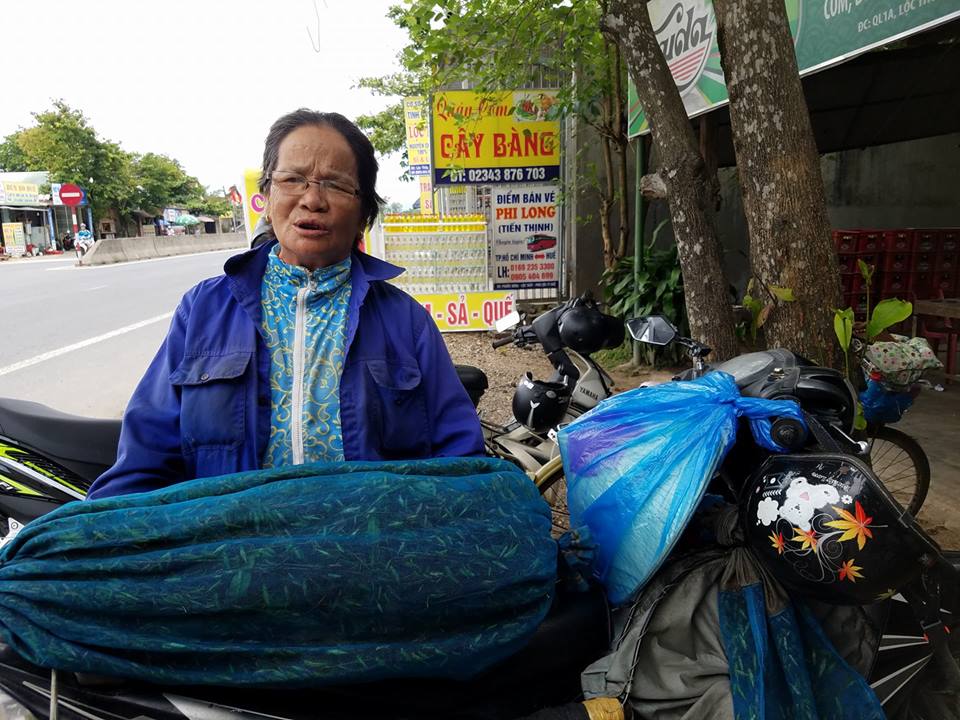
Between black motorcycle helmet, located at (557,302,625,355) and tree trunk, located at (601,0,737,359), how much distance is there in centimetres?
40

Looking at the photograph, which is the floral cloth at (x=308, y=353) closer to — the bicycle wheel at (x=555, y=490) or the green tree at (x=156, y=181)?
the bicycle wheel at (x=555, y=490)

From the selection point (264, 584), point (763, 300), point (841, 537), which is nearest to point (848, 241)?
point (763, 300)

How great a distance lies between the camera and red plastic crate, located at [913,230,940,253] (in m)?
6.34

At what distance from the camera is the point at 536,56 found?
5.32 m

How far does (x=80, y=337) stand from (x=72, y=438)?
22.0ft

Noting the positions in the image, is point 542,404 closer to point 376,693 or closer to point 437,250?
point 376,693

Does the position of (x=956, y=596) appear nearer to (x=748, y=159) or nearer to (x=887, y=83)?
(x=748, y=159)

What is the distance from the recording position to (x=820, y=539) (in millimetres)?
1168

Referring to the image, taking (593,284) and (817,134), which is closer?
(817,134)

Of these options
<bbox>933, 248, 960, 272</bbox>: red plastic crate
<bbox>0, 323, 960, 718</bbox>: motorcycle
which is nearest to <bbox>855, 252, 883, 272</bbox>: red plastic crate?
<bbox>933, 248, 960, 272</bbox>: red plastic crate

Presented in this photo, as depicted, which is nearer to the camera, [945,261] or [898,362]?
[898,362]

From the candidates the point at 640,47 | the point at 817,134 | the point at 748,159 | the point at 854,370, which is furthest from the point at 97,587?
the point at 817,134

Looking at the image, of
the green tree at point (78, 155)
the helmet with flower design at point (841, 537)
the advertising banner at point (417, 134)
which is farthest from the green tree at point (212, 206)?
the helmet with flower design at point (841, 537)

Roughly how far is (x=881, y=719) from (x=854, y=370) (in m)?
1.40
